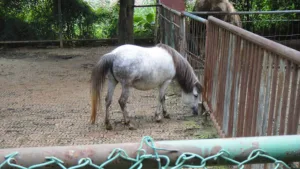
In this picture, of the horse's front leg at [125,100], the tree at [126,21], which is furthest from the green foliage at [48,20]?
the horse's front leg at [125,100]

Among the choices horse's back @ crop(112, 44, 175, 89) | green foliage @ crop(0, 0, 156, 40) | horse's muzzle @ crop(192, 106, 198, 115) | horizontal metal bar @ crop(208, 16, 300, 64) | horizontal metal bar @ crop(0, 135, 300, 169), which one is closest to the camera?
horizontal metal bar @ crop(0, 135, 300, 169)

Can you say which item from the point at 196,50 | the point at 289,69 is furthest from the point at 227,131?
the point at 196,50

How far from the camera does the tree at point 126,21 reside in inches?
391

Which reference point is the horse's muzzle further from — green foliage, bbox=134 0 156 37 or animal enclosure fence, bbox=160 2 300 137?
green foliage, bbox=134 0 156 37

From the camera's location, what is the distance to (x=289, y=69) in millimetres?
2248

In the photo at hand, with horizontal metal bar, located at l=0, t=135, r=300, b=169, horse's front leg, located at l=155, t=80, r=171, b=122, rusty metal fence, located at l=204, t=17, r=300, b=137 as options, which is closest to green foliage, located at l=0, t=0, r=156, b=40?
horse's front leg, located at l=155, t=80, r=171, b=122

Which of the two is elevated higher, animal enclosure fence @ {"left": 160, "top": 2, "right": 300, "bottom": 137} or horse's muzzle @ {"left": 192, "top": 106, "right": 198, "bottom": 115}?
animal enclosure fence @ {"left": 160, "top": 2, "right": 300, "bottom": 137}

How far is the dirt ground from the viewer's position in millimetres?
4707

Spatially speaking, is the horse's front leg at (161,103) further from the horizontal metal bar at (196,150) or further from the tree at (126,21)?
the tree at (126,21)

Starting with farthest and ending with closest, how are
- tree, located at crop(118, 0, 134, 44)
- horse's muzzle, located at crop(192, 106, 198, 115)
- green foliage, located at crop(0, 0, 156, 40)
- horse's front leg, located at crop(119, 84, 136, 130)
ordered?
green foliage, located at crop(0, 0, 156, 40) → tree, located at crop(118, 0, 134, 44) → horse's muzzle, located at crop(192, 106, 198, 115) → horse's front leg, located at crop(119, 84, 136, 130)

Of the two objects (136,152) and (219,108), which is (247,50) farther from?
(136,152)

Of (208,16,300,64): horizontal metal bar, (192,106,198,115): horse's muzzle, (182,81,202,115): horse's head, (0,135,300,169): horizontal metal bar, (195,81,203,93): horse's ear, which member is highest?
(208,16,300,64): horizontal metal bar

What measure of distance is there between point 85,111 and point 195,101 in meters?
1.67

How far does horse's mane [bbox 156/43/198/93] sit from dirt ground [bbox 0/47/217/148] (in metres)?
0.51
